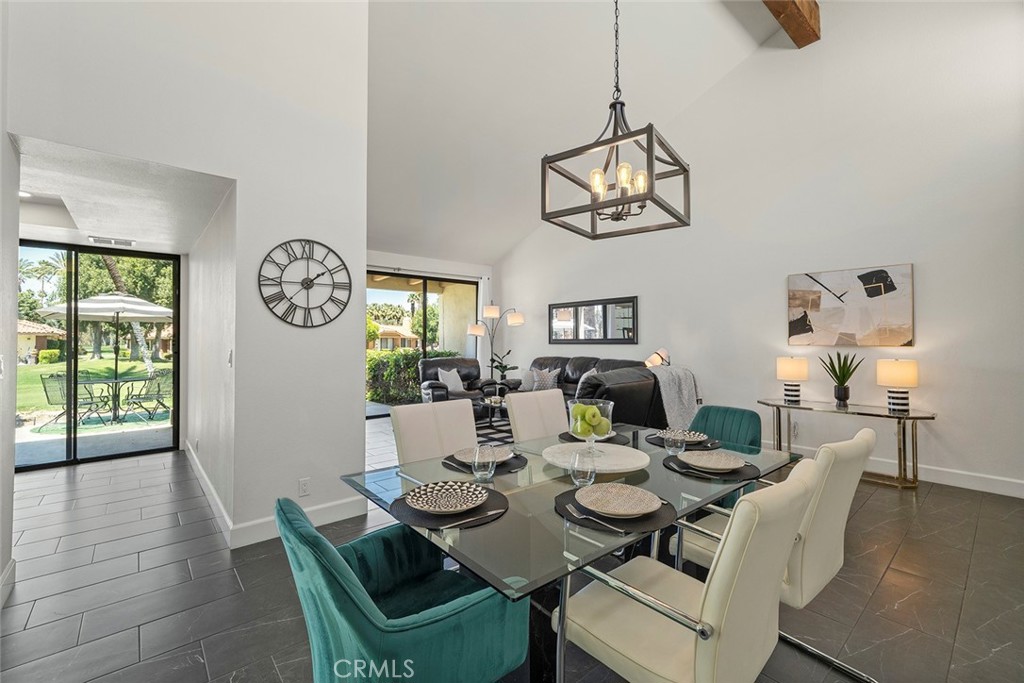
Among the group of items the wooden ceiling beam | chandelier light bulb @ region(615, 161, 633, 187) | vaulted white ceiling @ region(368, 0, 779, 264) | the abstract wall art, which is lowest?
the abstract wall art

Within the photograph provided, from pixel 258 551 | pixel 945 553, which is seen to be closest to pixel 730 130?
pixel 945 553

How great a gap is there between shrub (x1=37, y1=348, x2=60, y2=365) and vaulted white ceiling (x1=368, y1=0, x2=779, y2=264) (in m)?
3.50

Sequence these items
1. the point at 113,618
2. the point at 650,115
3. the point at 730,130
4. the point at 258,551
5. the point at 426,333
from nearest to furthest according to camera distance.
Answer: the point at 113,618 < the point at 258,551 < the point at 730,130 < the point at 650,115 < the point at 426,333

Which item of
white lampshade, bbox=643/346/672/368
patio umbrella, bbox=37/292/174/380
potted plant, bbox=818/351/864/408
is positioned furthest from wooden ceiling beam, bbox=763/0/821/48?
patio umbrella, bbox=37/292/174/380

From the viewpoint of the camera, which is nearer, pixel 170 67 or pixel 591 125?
pixel 170 67

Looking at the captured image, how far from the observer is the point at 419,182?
18.0ft

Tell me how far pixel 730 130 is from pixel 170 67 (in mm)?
5227

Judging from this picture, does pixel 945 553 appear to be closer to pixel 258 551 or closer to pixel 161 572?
pixel 258 551

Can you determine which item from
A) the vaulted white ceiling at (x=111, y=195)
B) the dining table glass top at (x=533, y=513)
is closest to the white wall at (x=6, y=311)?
the vaulted white ceiling at (x=111, y=195)

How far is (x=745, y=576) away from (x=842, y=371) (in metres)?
3.93

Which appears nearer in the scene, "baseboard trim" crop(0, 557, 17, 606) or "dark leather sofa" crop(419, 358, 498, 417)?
"baseboard trim" crop(0, 557, 17, 606)

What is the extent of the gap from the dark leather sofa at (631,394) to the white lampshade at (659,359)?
2.69 feet

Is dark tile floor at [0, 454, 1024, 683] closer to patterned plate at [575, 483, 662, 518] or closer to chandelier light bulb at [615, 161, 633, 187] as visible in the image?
patterned plate at [575, 483, 662, 518]

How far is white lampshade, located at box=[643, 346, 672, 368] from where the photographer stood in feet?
17.5
